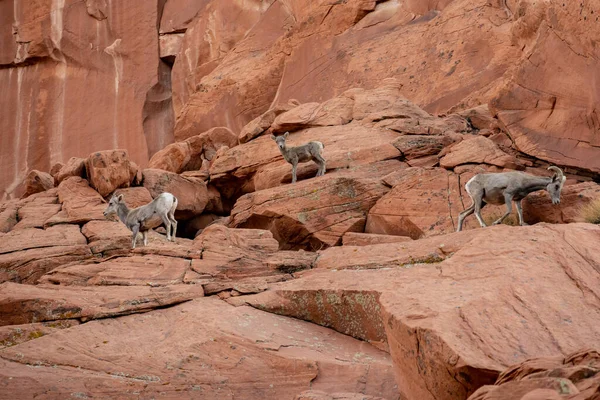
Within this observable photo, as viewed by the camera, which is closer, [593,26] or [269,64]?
[593,26]

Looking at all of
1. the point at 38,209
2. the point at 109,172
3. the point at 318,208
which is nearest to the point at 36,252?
the point at 38,209

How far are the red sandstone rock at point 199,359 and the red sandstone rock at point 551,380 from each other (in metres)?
3.06

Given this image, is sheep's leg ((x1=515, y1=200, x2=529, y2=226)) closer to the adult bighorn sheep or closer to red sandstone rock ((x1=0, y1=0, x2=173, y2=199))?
the adult bighorn sheep

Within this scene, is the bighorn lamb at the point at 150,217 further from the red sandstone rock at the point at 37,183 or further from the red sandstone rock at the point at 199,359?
the red sandstone rock at the point at 37,183

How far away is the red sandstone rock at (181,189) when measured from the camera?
912 inches

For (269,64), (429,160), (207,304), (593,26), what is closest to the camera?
(207,304)

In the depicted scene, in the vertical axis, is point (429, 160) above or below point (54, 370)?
above

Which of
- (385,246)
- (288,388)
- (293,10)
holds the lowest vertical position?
(288,388)

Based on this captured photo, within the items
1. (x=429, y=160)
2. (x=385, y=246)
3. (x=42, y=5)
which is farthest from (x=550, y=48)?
(x=42, y=5)

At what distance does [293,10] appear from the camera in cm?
3403

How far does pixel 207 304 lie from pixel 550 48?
10659 mm

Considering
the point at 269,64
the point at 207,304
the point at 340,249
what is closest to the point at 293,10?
the point at 269,64

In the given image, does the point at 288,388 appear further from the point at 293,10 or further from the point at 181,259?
the point at 293,10

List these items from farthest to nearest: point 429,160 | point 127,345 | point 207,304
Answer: point 429,160 < point 207,304 < point 127,345
